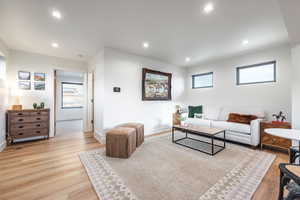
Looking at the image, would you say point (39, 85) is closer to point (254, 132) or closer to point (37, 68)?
point (37, 68)

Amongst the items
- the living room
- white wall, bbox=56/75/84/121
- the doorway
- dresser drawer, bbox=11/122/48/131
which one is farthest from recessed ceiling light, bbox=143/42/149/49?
white wall, bbox=56/75/84/121

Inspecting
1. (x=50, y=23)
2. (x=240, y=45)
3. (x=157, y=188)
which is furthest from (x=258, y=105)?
(x=50, y=23)

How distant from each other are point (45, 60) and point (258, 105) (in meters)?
6.57

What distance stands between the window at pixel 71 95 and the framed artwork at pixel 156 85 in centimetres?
509

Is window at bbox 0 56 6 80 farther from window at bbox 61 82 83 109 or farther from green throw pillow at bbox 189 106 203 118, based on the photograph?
green throw pillow at bbox 189 106 203 118

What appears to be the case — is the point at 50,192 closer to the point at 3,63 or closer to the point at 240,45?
the point at 3,63

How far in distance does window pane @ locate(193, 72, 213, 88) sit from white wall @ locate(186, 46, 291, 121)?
0.59ft

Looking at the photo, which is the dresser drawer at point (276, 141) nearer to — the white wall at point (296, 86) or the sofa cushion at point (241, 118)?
the sofa cushion at point (241, 118)

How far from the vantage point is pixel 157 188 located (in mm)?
1670

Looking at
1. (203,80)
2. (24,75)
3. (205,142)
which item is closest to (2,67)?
(24,75)

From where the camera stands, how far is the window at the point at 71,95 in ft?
22.4

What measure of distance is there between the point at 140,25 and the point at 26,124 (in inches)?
155

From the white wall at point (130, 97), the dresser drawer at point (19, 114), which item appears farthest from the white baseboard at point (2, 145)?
the white wall at point (130, 97)

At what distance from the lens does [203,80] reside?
5.17 meters
